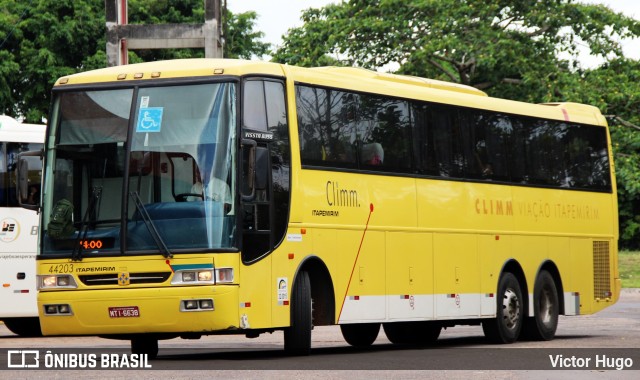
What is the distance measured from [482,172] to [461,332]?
5.46 metres

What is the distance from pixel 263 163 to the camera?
52.8 feet

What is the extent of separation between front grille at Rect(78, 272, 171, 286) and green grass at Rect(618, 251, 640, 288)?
88.0ft

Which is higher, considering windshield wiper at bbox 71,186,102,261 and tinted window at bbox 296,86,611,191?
tinted window at bbox 296,86,611,191

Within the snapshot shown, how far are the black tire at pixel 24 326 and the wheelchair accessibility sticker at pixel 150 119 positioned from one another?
10.4 m

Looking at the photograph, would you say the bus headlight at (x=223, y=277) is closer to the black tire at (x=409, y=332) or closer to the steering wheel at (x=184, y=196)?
the steering wheel at (x=184, y=196)

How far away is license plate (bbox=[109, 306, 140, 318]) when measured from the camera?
1567cm

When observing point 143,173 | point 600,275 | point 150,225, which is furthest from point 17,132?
point 600,275

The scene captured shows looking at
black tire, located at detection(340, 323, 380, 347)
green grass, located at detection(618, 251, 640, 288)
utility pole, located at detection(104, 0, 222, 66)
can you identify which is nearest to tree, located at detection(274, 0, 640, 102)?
green grass, located at detection(618, 251, 640, 288)

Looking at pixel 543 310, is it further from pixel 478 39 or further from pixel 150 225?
pixel 478 39

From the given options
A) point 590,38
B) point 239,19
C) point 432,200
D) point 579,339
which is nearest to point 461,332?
point 579,339

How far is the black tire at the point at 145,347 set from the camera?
17625 millimetres

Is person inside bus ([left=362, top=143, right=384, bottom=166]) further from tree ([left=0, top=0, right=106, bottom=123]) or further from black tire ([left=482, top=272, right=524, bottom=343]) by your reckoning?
tree ([left=0, top=0, right=106, bottom=123])

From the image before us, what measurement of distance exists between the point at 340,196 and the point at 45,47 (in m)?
32.5

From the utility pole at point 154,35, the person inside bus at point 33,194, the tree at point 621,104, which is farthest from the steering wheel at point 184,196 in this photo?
the tree at point 621,104
